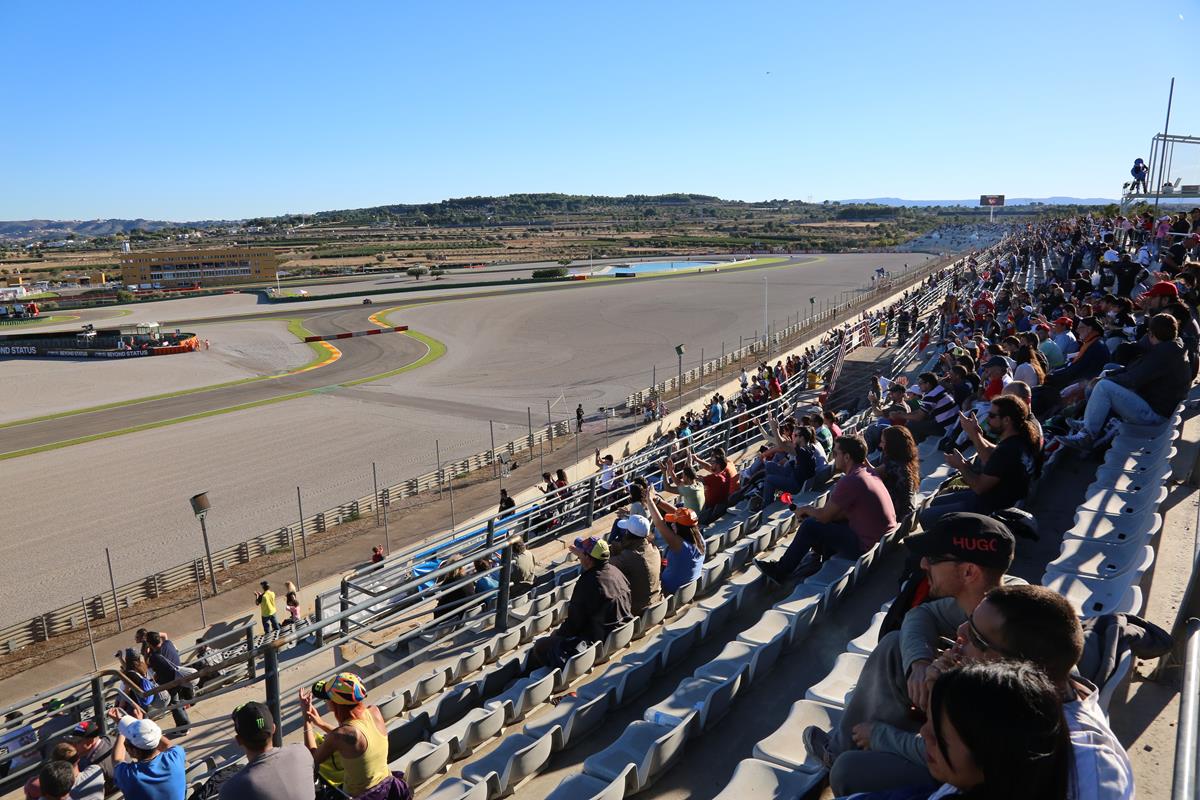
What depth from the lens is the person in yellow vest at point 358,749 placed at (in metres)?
3.97

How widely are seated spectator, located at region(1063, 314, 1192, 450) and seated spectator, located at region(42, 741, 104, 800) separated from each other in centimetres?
799

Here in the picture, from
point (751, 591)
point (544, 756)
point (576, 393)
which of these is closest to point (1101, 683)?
point (544, 756)

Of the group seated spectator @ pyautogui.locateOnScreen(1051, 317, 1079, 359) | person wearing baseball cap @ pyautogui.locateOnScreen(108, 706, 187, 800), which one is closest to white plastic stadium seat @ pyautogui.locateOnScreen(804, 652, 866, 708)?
person wearing baseball cap @ pyautogui.locateOnScreen(108, 706, 187, 800)

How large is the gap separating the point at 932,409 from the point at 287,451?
21554 millimetres

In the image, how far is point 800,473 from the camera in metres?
9.46

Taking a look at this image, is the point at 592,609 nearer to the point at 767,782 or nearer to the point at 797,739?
the point at 797,739

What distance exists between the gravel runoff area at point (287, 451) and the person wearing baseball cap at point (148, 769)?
13.6m

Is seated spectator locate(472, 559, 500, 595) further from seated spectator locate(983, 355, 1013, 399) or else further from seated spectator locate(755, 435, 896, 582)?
seated spectator locate(983, 355, 1013, 399)

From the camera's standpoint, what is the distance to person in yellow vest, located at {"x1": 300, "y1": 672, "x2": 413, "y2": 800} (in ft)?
13.0

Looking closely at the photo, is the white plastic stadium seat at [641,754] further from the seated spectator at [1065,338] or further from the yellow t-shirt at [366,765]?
the seated spectator at [1065,338]

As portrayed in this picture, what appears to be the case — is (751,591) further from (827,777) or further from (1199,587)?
(1199,587)

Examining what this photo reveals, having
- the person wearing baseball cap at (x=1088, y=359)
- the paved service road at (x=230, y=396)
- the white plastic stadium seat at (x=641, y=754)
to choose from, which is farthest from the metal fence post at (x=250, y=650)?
the paved service road at (x=230, y=396)

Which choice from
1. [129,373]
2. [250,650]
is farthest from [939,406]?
[129,373]

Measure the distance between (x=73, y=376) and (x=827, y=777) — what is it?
47511 mm
